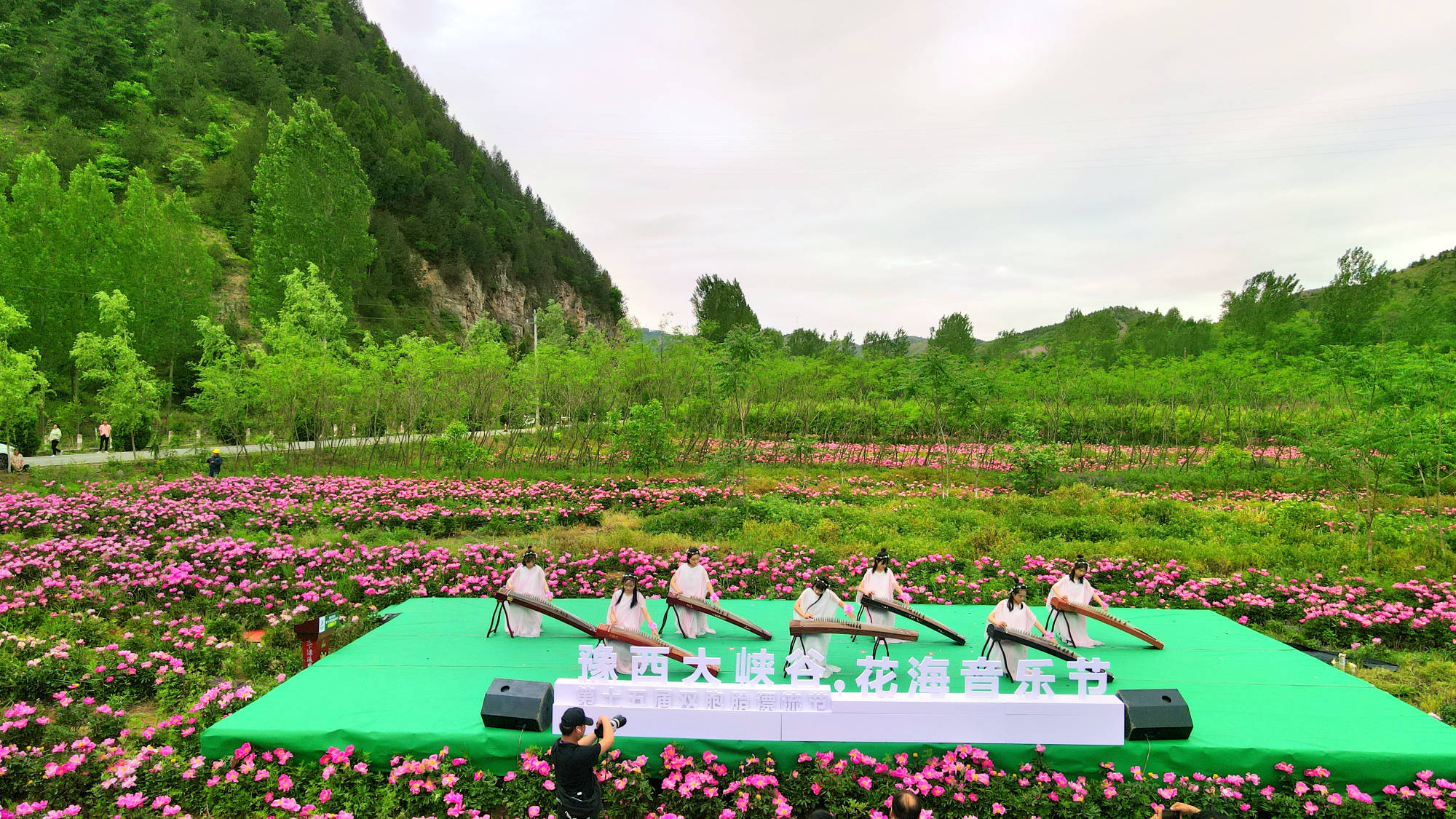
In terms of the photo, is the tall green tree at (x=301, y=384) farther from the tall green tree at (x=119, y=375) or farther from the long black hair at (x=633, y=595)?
the long black hair at (x=633, y=595)

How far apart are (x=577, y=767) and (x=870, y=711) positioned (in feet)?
7.30

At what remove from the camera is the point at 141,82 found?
167 feet

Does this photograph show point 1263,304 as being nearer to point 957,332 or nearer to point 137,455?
point 957,332

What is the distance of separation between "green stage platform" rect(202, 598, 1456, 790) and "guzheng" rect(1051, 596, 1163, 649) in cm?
14

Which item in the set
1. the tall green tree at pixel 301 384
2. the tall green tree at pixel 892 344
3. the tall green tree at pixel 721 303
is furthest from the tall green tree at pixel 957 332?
the tall green tree at pixel 301 384

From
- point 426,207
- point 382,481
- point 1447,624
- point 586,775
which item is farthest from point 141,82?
point 1447,624

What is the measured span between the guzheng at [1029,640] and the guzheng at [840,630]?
735 millimetres

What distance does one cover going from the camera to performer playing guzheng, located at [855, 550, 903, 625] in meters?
6.72

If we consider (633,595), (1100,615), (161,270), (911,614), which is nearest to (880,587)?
(911,614)

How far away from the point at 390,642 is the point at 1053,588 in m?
6.66

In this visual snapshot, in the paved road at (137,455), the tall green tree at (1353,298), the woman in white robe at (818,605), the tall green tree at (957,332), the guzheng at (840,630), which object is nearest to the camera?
the guzheng at (840,630)

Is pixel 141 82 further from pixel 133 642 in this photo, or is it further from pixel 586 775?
pixel 586 775

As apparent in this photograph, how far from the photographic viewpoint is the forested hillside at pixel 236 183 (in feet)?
80.3

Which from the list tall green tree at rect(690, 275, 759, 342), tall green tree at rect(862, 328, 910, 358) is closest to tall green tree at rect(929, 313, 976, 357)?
tall green tree at rect(862, 328, 910, 358)
